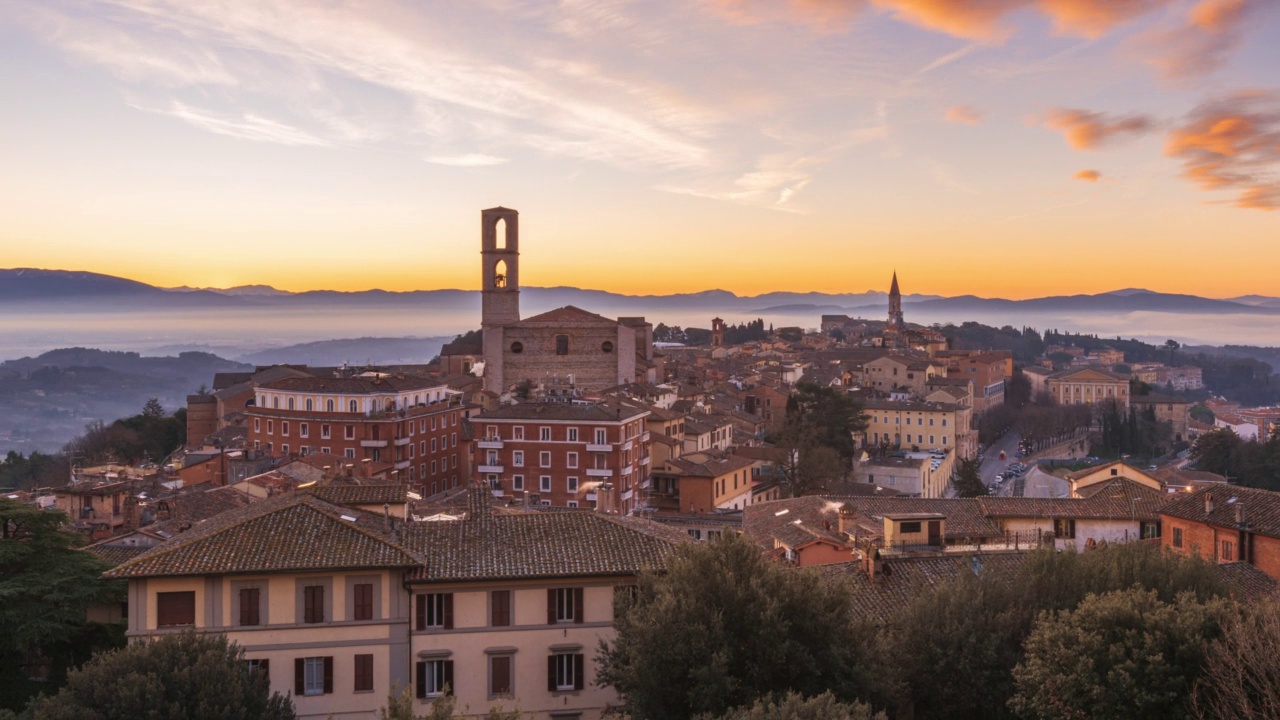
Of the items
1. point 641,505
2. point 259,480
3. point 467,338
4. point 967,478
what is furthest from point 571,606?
point 467,338

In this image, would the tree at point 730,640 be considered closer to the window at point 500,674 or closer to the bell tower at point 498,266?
the window at point 500,674

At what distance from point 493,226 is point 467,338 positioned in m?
18.1

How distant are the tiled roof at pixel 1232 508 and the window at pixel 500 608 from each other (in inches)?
464

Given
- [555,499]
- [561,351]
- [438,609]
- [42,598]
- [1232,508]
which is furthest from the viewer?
[561,351]

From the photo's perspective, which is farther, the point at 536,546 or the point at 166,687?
the point at 536,546

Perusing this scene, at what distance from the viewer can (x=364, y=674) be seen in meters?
12.9

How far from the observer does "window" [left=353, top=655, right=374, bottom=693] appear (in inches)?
508

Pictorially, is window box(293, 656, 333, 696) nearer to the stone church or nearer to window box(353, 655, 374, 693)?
window box(353, 655, 374, 693)

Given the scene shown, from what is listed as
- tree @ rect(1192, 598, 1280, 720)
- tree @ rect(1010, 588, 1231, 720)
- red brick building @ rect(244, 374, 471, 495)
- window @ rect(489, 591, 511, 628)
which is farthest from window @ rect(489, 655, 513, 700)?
red brick building @ rect(244, 374, 471, 495)

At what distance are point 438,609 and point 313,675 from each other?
1672 millimetres

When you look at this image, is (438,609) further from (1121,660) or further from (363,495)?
(1121,660)

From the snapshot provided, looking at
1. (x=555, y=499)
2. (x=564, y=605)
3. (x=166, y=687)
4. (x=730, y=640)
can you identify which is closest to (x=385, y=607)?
(x=564, y=605)

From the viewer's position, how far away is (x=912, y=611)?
39.2ft

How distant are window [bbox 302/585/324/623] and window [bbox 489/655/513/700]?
219cm
